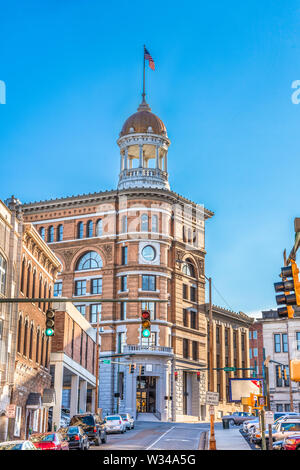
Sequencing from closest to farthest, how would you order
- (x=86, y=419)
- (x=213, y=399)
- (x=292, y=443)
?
1. (x=292, y=443)
2. (x=213, y=399)
3. (x=86, y=419)

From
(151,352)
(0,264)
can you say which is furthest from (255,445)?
(151,352)

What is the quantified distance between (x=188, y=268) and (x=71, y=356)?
32.9 metres

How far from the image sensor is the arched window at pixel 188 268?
8644cm

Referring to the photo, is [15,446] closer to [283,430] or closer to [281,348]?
[283,430]

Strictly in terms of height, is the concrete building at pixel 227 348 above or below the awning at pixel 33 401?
above

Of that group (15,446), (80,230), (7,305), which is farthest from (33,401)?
(80,230)

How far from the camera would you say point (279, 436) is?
117 feet

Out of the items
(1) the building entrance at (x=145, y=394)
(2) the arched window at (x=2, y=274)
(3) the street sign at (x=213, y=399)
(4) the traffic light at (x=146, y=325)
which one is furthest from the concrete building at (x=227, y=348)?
(4) the traffic light at (x=146, y=325)

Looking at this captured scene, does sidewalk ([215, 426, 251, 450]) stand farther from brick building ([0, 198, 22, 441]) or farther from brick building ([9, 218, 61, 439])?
brick building ([0, 198, 22, 441])

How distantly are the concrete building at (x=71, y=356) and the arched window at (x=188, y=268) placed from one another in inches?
738

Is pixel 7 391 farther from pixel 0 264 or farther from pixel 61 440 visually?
pixel 61 440

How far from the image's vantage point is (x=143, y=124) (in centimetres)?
8669

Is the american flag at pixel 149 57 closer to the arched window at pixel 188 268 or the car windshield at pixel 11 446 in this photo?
the arched window at pixel 188 268

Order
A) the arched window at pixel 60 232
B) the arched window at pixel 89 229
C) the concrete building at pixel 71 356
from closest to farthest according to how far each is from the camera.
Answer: the concrete building at pixel 71 356 < the arched window at pixel 89 229 < the arched window at pixel 60 232
